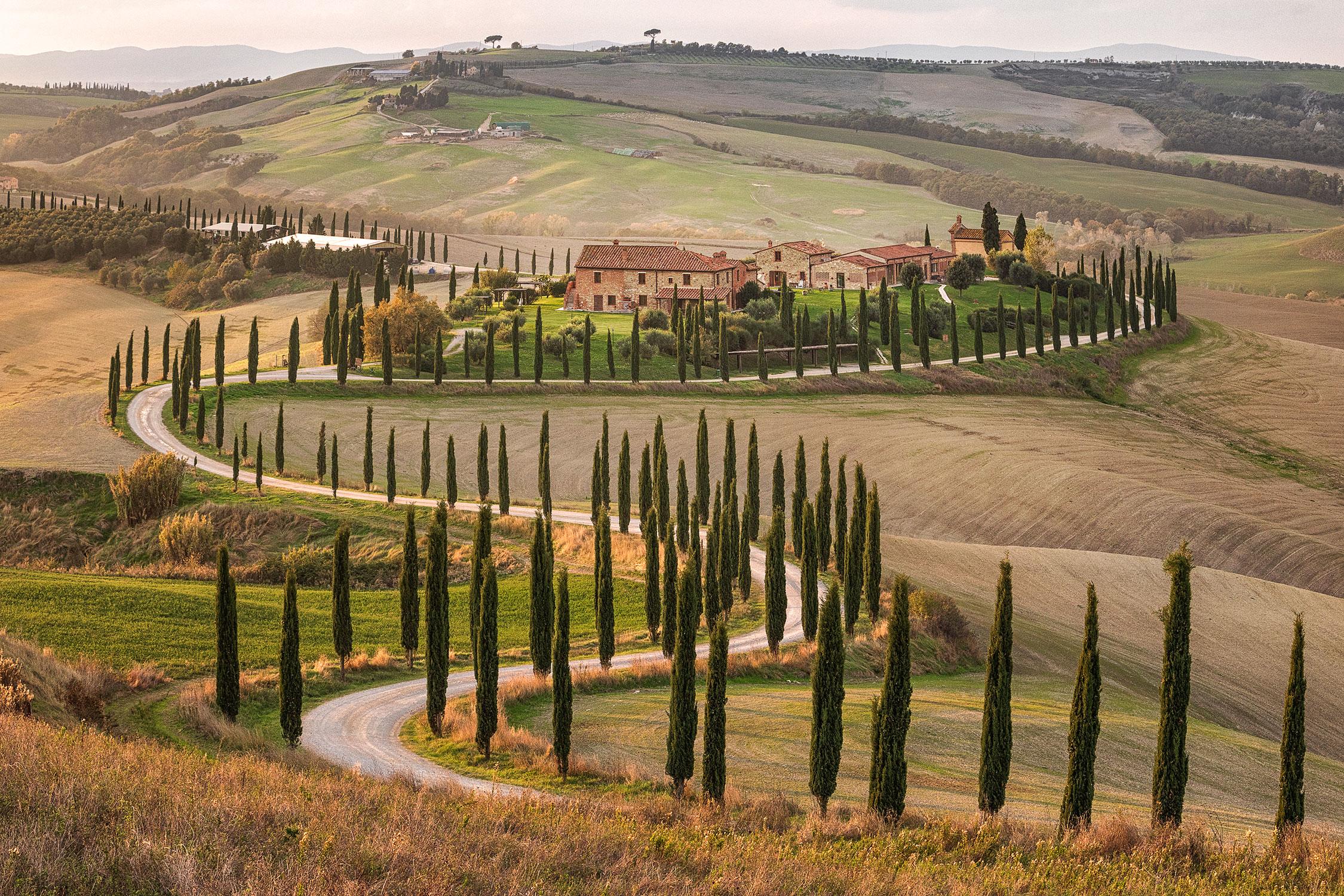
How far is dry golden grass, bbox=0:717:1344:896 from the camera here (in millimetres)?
19891

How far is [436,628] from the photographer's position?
33.3 meters

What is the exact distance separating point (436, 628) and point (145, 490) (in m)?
30.8

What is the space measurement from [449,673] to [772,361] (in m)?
67.5

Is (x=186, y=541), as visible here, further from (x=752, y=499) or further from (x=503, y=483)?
(x=752, y=499)

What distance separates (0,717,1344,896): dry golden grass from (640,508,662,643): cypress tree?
17731 millimetres

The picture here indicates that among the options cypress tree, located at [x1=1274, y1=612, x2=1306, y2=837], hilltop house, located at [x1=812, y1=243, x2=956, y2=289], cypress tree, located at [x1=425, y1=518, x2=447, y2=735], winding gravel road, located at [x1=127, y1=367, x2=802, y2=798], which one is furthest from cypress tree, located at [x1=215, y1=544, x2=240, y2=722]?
hilltop house, located at [x1=812, y1=243, x2=956, y2=289]

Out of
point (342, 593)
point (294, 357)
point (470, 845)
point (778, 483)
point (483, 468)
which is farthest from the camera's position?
point (294, 357)

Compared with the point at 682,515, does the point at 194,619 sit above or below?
below

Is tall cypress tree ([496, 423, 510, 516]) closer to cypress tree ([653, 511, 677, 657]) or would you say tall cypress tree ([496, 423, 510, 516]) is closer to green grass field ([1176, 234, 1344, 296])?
cypress tree ([653, 511, 677, 657])

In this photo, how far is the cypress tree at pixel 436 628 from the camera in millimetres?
32812

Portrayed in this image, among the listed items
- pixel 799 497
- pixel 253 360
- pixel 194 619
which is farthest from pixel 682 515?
pixel 253 360

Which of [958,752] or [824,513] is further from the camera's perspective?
[824,513]

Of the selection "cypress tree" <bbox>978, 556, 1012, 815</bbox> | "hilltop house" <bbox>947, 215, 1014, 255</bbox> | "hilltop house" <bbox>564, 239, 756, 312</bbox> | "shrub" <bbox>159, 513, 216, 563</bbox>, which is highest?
"hilltop house" <bbox>947, 215, 1014, 255</bbox>

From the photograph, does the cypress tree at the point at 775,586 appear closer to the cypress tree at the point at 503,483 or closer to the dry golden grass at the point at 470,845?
the dry golden grass at the point at 470,845
